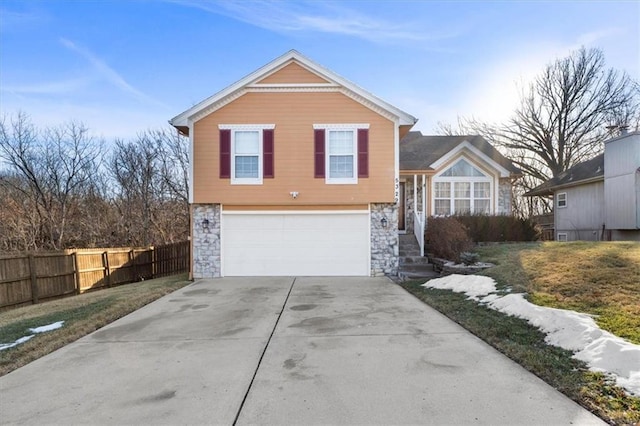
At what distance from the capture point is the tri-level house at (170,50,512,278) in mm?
11594

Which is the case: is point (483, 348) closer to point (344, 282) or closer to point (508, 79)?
point (344, 282)

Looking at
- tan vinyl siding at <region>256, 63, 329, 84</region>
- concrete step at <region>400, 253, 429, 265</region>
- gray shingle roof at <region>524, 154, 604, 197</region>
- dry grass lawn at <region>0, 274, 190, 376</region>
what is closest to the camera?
dry grass lawn at <region>0, 274, 190, 376</region>

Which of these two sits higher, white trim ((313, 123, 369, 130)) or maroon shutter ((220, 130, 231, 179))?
white trim ((313, 123, 369, 130))

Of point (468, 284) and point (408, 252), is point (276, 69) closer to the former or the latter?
point (408, 252)

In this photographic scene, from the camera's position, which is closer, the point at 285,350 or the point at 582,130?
the point at 285,350

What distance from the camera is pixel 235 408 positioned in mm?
3215

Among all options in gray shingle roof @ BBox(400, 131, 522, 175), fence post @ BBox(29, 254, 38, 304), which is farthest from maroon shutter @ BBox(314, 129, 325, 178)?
fence post @ BBox(29, 254, 38, 304)

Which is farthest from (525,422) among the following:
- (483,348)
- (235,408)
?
(235,408)

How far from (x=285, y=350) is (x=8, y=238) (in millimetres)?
18386

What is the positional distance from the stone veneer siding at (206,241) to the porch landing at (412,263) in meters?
5.90

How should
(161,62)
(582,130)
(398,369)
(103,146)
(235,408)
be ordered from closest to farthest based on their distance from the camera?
(235,408), (398,369), (161,62), (103,146), (582,130)

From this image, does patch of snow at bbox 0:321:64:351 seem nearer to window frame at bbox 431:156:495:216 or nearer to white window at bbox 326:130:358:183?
white window at bbox 326:130:358:183

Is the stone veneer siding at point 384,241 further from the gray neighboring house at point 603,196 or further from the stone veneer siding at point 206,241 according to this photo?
the gray neighboring house at point 603,196

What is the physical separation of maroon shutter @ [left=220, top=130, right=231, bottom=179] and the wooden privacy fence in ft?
18.4
